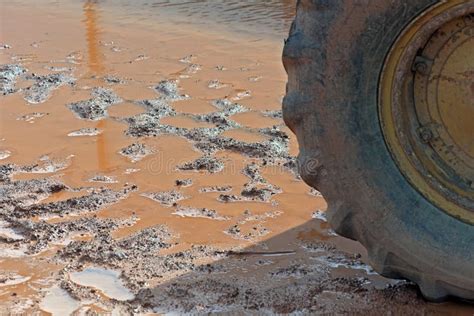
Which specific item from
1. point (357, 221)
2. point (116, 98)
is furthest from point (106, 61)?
point (357, 221)

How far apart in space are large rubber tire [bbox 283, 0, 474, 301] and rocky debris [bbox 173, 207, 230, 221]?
3.92 ft

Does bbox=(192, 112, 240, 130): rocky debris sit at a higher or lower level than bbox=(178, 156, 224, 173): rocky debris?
higher

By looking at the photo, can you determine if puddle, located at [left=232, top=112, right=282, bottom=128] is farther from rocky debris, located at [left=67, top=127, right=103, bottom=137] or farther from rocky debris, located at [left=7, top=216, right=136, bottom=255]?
rocky debris, located at [left=7, top=216, right=136, bottom=255]

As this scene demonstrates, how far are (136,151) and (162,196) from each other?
707mm

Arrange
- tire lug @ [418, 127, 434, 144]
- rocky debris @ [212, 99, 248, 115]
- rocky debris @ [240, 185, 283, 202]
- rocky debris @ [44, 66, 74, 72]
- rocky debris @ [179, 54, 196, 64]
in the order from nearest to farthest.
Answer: tire lug @ [418, 127, 434, 144]
rocky debris @ [240, 185, 283, 202]
rocky debris @ [212, 99, 248, 115]
rocky debris @ [44, 66, 74, 72]
rocky debris @ [179, 54, 196, 64]

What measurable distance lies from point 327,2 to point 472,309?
1.26 m

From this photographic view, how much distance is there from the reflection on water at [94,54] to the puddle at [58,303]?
143 cm

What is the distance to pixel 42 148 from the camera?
5082 millimetres

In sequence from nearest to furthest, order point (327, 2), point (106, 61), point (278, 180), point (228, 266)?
point (327, 2) → point (228, 266) → point (278, 180) → point (106, 61)

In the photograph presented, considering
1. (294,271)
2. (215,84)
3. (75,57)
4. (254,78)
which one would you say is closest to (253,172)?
(294,271)

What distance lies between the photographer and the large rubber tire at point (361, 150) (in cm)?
288

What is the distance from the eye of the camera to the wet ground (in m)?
3.38

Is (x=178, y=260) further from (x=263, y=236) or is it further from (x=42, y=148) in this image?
(x=42, y=148)

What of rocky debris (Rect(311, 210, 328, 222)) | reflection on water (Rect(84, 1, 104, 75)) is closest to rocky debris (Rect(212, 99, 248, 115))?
reflection on water (Rect(84, 1, 104, 75))
